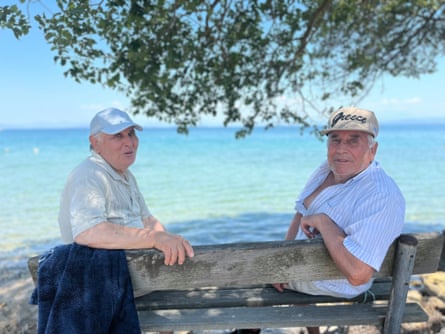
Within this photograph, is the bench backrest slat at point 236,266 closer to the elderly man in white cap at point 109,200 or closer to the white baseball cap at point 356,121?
the elderly man in white cap at point 109,200

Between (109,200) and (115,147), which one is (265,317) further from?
(115,147)

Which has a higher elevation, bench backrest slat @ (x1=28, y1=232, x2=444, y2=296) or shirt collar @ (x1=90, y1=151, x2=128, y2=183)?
shirt collar @ (x1=90, y1=151, x2=128, y2=183)

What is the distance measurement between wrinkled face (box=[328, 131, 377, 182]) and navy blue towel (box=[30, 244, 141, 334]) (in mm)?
1453

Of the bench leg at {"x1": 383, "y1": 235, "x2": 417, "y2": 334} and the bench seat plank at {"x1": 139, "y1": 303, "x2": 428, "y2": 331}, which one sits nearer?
the bench leg at {"x1": 383, "y1": 235, "x2": 417, "y2": 334}

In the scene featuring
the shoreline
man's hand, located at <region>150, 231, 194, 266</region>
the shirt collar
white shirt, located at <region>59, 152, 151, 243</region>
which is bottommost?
the shoreline

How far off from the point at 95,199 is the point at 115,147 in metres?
0.51

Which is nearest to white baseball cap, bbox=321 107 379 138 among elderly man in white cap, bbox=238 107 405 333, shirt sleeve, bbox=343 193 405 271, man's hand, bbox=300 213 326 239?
elderly man in white cap, bbox=238 107 405 333

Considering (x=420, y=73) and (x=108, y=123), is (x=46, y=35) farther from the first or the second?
(x=420, y=73)

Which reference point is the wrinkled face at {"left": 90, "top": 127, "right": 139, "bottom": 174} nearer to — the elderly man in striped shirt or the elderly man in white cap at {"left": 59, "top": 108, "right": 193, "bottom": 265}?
the elderly man in white cap at {"left": 59, "top": 108, "right": 193, "bottom": 265}

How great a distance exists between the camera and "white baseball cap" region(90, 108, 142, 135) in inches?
101

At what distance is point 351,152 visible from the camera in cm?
253

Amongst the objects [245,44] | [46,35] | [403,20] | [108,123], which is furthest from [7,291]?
[403,20]

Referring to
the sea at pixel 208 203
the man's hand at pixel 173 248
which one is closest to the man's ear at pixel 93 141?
the man's hand at pixel 173 248

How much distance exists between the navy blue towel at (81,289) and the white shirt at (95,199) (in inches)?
6.5
